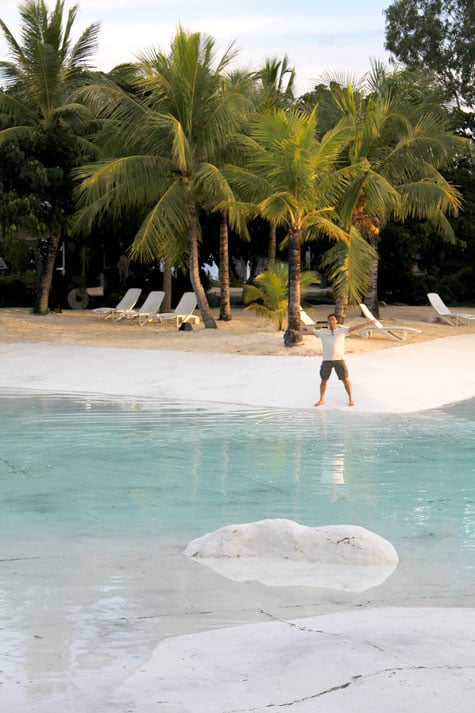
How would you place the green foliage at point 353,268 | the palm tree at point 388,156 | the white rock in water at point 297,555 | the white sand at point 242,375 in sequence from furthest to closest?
the palm tree at point 388,156
the green foliage at point 353,268
the white sand at point 242,375
the white rock in water at point 297,555

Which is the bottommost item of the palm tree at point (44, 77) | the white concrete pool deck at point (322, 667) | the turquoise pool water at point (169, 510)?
the turquoise pool water at point (169, 510)

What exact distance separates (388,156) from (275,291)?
4137mm

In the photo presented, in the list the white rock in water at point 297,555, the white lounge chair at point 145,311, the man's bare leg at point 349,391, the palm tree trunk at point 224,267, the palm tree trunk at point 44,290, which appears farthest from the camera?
the palm tree trunk at point 44,290

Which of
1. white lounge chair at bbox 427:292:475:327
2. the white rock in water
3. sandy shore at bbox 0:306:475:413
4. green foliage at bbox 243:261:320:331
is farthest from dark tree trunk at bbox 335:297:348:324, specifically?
the white rock in water

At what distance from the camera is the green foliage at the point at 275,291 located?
2103 cm

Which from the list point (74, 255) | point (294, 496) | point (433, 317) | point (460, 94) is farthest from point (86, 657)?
point (460, 94)

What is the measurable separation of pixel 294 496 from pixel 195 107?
13286 millimetres

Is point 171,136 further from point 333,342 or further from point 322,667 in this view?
point 322,667

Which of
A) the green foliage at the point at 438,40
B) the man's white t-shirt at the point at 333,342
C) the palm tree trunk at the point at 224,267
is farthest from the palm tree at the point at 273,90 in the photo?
the green foliage at the point at 438,40

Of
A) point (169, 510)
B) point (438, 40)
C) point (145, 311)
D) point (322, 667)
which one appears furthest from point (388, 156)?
point (438, 40)

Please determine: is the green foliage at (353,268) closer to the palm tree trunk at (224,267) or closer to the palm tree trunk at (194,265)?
the palm tree trunk at (194,265)

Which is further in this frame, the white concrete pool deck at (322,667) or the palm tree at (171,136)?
the palm tree at (171,136)

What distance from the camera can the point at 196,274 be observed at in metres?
23.2

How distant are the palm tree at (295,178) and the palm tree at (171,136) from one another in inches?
65.9
